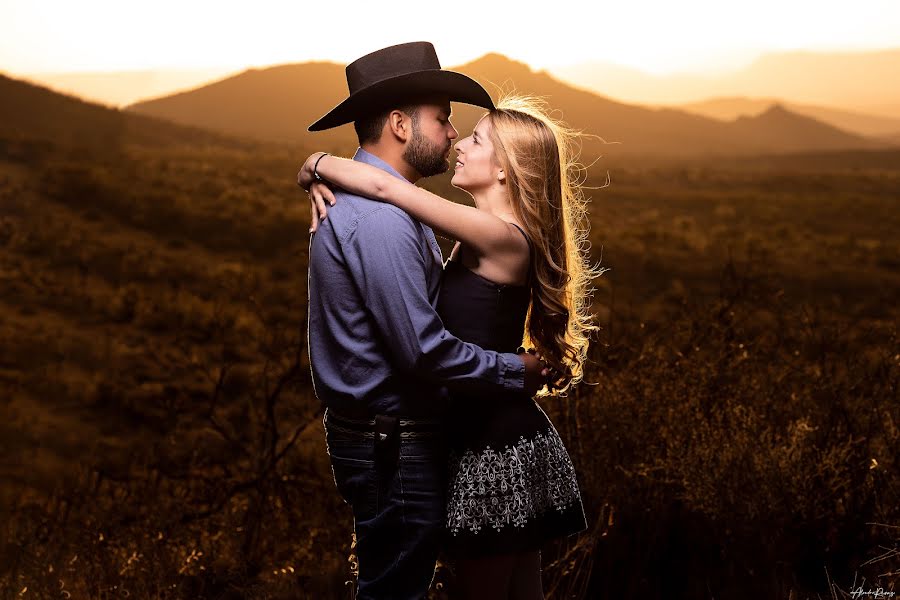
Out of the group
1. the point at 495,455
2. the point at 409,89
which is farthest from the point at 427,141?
the point at 495,455

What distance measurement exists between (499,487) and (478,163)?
100 centimetres

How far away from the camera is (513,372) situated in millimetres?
2541

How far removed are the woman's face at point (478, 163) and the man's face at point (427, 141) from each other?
3.5 inches

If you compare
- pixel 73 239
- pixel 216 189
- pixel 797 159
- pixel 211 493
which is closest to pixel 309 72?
pixel 797 159

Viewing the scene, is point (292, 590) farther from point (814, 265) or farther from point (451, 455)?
point (814, 265)

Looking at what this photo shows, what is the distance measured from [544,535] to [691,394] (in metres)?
2.78

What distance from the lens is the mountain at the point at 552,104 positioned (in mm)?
133250

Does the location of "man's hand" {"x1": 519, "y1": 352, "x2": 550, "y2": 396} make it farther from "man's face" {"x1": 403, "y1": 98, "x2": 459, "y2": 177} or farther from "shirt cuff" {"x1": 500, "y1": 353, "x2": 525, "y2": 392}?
"man's face" {"x1": 403, "y1": 98, "x2": 459, "y2": 177}

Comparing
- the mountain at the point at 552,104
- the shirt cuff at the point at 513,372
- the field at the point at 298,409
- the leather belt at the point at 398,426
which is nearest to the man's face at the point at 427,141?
the shirt cuff at the point at 513,372

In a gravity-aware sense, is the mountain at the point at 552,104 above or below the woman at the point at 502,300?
below

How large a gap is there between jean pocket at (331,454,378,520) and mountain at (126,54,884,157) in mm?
114460

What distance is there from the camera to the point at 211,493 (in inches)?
272

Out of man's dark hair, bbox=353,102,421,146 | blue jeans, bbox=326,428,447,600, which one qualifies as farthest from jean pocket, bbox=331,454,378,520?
man's dark hair, bbox=353,102,421,146

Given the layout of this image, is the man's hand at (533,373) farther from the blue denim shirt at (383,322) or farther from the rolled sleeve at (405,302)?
the rolled sleeve at (405,302)
